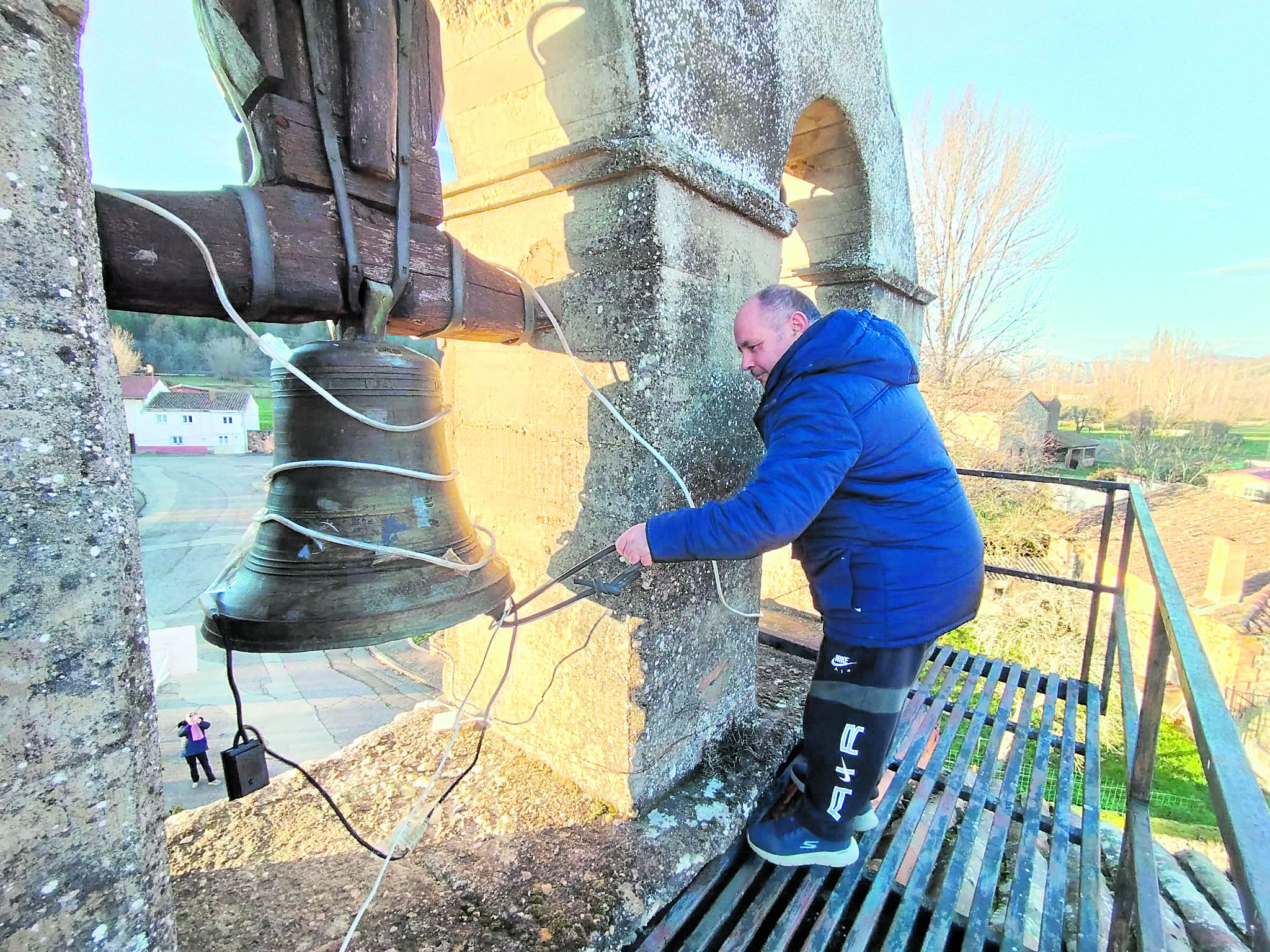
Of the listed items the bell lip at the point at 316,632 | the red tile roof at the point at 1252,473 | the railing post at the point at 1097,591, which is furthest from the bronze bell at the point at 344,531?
the red tile roof at the point at 1252,473

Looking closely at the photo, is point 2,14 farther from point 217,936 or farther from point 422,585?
point 217,936

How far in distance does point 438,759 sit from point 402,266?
1.57m

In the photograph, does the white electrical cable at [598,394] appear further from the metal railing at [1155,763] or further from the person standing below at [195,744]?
the person standing below at [195,744]

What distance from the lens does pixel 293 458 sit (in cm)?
124

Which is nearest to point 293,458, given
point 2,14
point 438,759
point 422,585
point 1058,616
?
point 422,585

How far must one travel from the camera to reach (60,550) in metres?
0.75

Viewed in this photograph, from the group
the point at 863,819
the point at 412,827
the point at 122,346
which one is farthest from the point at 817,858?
the point at 122,346

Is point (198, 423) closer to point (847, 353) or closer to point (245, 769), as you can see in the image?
point (245, 769)

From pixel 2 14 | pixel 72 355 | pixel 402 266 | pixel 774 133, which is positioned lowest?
pixel 72 355

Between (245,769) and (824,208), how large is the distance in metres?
3.23

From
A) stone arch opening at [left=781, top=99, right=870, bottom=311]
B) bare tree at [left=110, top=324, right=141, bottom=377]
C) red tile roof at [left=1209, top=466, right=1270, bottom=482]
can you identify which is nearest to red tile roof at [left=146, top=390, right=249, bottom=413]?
bare tree at [left=110, top=324, right=141, bottom=377]

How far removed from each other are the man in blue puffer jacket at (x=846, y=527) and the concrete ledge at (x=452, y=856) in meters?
0.35

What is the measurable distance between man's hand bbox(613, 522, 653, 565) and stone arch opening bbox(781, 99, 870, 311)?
6.84 ft

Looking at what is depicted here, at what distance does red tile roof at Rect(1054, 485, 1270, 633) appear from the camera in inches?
643
